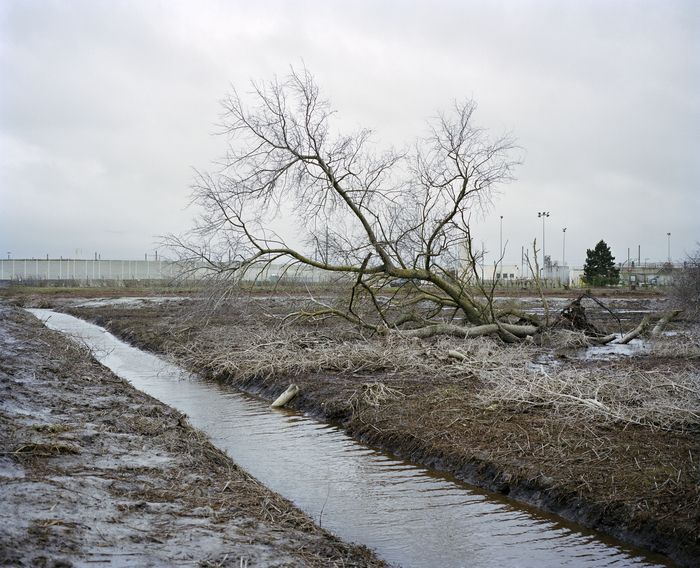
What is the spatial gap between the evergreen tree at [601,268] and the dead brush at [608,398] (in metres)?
71.3

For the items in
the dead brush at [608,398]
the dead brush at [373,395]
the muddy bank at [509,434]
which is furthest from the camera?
the dead brush at [373,395]

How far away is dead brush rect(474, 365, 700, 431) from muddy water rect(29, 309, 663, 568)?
2.46 metres

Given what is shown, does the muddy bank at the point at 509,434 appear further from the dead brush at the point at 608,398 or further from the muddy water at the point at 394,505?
the muddy water at the point at 394,505

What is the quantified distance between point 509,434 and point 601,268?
75785 millimetres

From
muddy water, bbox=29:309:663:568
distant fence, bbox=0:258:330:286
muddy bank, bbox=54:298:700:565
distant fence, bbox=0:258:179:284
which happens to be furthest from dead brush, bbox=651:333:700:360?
distant fence, bbox=0:258:179:284

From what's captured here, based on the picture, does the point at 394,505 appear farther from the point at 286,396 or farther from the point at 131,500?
the point at 286,396

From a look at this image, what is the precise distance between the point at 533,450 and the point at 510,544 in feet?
7.77

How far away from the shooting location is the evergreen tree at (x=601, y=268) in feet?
263

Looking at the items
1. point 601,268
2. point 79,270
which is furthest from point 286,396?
point 79,270

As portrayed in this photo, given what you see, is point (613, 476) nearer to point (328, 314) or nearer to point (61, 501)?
point (61, 501)

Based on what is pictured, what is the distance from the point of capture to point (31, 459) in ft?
24.1

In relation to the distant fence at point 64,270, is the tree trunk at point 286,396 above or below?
below

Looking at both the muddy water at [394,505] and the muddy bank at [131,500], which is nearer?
the muddy bank at [131,500]

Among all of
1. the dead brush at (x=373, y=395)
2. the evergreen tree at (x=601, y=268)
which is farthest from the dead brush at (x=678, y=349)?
the evergreen tree at (x=601, y=268)
